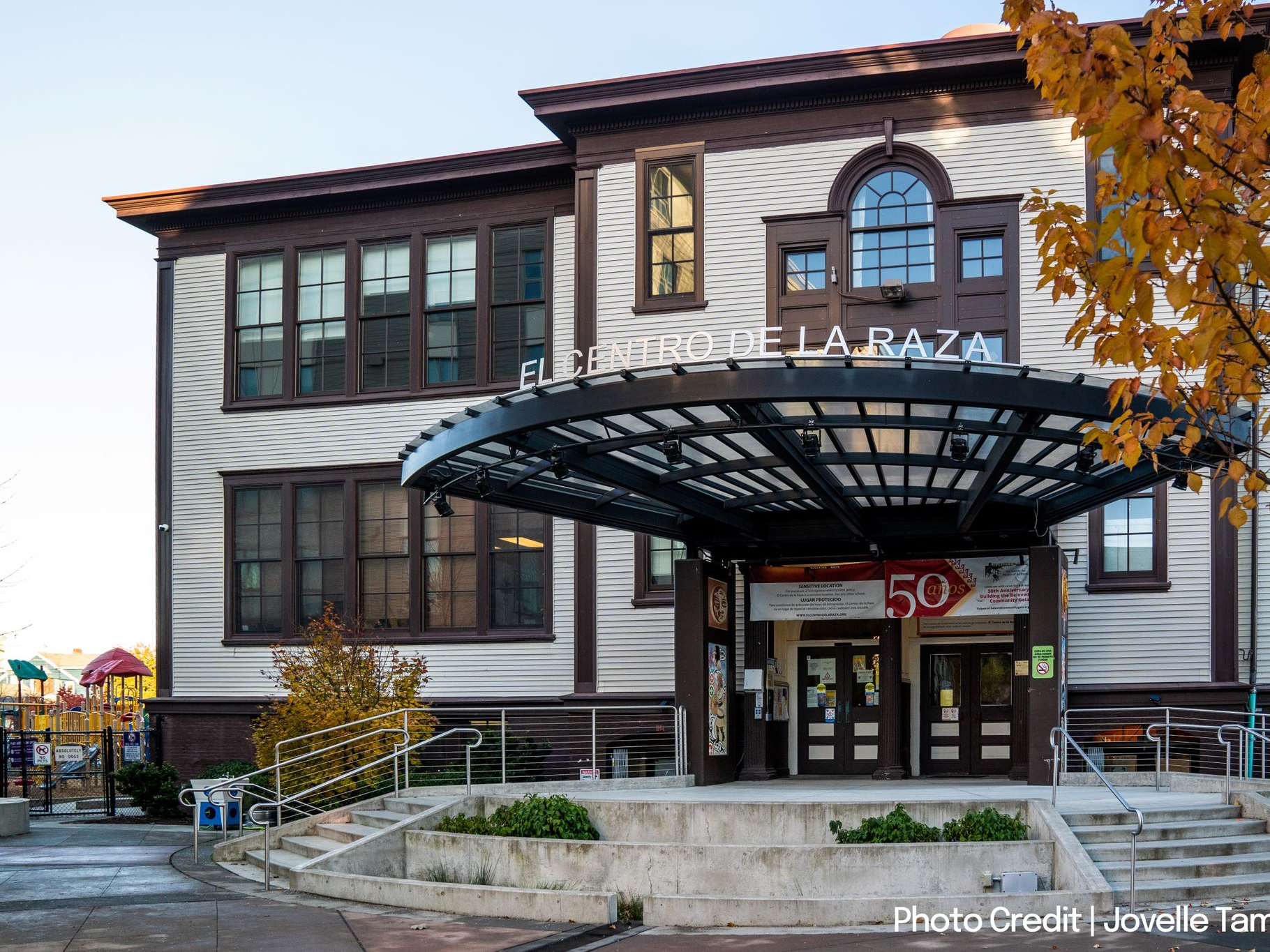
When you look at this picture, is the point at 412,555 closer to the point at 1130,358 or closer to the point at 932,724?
the point at 932,724

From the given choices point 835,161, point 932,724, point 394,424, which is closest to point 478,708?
point 394,424

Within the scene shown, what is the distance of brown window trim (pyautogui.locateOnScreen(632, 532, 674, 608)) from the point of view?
22.2 meters

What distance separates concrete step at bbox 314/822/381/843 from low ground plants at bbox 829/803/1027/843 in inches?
223

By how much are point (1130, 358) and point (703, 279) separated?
15.8m

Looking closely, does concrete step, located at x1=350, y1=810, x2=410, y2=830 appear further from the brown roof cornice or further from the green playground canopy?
the green playground canopy

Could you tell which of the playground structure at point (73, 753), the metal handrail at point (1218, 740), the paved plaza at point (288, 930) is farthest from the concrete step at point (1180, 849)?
the playground structure at point (73, 753)

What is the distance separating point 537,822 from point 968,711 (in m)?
8.26

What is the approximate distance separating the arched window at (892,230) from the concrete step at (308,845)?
1118 cm

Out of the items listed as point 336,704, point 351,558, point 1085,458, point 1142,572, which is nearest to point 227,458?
point 351,558

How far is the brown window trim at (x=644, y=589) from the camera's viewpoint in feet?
72.8

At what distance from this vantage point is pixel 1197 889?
42.3 ft

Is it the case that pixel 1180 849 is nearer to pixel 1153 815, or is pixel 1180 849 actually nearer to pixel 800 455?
pixel 1153 815

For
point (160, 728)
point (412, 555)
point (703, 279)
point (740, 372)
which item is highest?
point (703, 279)

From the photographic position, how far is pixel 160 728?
25.3 m
